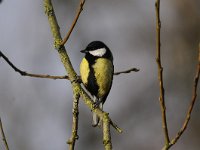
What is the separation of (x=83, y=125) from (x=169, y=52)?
1.88 meters

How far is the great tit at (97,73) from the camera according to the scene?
10.2 ft

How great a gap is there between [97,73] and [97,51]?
0.26 metres

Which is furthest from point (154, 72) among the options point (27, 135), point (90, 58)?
point (90, 58)

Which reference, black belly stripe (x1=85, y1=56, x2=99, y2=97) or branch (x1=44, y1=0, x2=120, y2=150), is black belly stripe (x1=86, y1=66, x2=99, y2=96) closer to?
black belly stripe (x1=85, y1=56, x2=99, y2=97)

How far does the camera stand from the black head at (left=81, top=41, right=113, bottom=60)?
3.35 meters

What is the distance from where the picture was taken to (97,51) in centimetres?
342

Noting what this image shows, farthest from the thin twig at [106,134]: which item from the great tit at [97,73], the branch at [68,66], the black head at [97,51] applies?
the black head at [97,51]

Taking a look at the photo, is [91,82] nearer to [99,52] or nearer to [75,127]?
[99,52]

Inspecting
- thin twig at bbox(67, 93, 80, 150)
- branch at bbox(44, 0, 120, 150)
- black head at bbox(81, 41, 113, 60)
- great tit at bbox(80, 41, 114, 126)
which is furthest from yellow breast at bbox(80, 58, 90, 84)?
thin twig at bbox(67, 93, 80, 150)

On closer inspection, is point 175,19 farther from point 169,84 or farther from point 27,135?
point 27,135

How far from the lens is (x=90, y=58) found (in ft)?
10.7

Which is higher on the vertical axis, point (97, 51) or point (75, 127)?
point (75, 127)

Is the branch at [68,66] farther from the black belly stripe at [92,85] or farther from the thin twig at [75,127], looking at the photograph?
the black belly stripe at [92,85]

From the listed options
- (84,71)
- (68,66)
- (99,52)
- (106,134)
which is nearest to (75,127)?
(106,134)
